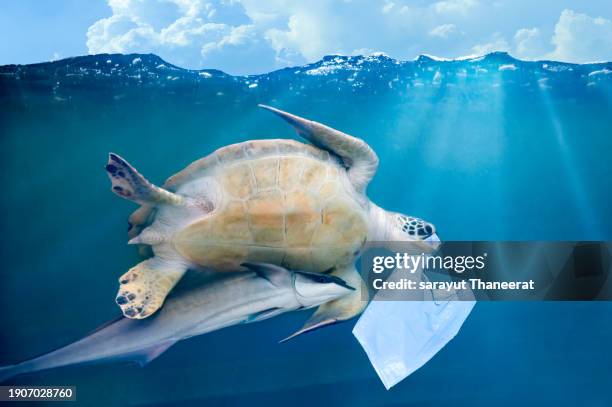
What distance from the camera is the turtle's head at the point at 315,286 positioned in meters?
2.45

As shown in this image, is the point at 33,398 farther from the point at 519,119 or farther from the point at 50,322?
the point at 519,119

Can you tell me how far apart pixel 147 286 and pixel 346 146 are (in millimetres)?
1743

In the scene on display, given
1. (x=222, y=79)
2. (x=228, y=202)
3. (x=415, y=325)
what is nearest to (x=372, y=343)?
(x=415, y=325)

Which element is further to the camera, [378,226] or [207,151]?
[207,151]

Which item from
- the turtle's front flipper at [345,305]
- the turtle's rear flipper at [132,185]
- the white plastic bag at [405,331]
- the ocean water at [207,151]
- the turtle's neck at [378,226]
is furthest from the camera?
the ocean water at [207,151]

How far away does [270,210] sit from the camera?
248 centimetres

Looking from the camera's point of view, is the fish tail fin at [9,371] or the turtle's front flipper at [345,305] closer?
the fish tail fin at [9,371]

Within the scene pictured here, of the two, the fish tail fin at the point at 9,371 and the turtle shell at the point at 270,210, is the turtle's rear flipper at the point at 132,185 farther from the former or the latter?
the fish tail fin at the point at 9,371

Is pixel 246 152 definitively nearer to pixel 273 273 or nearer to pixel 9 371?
pixel 273 273

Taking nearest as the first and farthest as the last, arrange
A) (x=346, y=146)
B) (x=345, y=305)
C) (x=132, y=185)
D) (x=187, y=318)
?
(x=132, y=185)
(x=187, y=318)
(x=346, y=146)
(x=345, y=305)

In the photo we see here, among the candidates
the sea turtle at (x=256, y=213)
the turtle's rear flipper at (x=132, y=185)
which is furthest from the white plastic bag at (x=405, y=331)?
the turtle's rear flipper at (x=132, y=185)

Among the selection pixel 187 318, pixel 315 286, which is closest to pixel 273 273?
pixel 315 286

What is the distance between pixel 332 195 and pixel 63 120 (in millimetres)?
6650

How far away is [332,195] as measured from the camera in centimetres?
262
